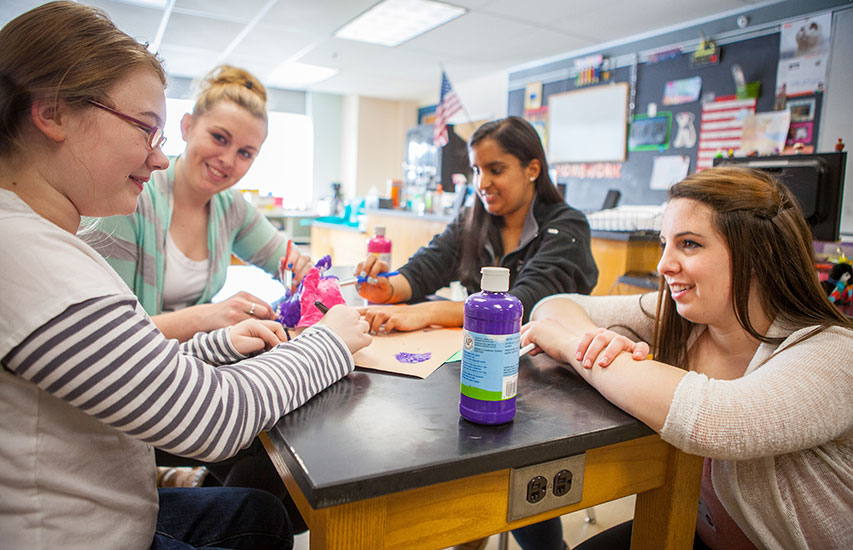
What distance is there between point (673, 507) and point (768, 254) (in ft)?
1.42

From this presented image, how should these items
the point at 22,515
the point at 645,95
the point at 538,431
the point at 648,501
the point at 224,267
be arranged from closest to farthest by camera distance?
1. the point at 22,515
2. the point at 538,431
3. the point at 648,501
4. the point at 224,267
5. the point at 645,95

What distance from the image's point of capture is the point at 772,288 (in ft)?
2.91

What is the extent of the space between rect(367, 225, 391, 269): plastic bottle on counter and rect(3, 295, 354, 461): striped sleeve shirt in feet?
3.15

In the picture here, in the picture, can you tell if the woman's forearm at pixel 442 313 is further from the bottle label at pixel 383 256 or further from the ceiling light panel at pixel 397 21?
the ceiling light panel at pixel 397 21

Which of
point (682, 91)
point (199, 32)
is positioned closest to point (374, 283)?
point (682, 91)

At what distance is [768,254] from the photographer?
2.89 ft

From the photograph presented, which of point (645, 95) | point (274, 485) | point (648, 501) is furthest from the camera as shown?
point (645, 95)

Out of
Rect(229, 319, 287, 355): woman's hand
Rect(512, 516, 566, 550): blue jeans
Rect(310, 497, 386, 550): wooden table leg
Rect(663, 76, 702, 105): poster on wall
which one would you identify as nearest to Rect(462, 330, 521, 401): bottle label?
Rect(310, 497, 386, 550): wooden table leg

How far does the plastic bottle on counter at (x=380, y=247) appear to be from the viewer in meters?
1.67

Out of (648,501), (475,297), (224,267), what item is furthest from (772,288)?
(224,267)

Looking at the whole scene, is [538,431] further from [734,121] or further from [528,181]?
[734,121]

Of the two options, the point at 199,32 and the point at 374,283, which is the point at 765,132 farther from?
the point at 199,32

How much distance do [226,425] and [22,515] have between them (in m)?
0.22

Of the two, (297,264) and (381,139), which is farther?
(381,139)
